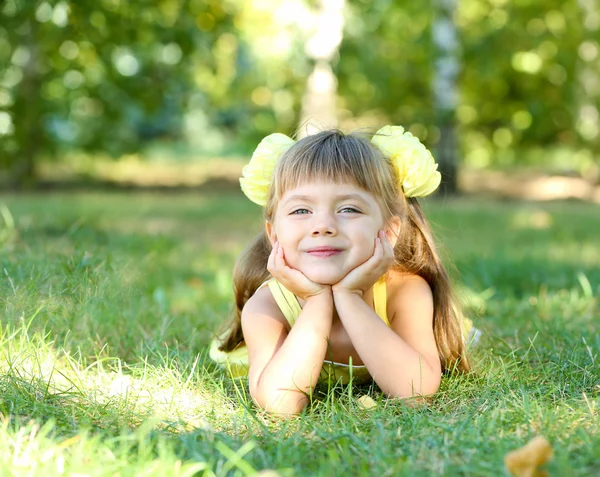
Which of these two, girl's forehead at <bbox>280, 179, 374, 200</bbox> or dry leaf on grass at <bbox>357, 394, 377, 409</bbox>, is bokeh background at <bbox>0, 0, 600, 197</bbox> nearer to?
girl's forehead at <bbox>280, 179, 374, 200</bbox>

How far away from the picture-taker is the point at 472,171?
43.4 feet

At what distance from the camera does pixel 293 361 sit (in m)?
2.29

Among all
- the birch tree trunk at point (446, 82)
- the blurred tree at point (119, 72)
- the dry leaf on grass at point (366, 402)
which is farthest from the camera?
the birch tree trunk at point (446, 82)

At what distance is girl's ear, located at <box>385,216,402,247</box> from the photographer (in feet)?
8.36

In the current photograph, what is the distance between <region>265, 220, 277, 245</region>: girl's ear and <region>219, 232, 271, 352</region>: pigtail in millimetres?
218

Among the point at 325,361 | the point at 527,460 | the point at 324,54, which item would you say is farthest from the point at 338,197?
the point at 324,54

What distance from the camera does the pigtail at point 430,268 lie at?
2.58 meters

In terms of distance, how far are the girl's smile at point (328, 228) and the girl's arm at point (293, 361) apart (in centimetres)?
10

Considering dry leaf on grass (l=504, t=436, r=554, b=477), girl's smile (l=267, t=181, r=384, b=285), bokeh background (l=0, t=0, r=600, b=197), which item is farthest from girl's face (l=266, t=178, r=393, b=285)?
bokeh background (l=0, t=0, r=600, b=197)

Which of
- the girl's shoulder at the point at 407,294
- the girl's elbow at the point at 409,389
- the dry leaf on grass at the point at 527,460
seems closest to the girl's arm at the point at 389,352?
the girl's elbow at the point at 409,389

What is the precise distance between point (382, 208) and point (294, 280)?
35 centimetres

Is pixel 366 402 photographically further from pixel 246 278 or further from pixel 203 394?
pixel 246 278

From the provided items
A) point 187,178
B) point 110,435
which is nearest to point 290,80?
point 187,178

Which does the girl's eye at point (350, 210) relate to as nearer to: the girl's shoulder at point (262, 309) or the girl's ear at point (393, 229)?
the girl's ear at point (393, 229)
